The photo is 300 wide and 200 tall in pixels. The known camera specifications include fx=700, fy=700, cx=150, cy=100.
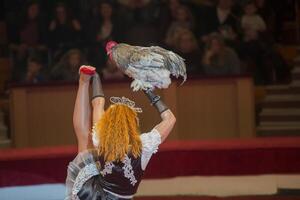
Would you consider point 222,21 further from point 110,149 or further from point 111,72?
point 110,149

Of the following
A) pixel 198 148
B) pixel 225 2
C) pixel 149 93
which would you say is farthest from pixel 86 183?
pixel 225 2

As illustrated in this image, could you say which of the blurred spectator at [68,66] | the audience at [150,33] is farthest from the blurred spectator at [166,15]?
the blurred spectator at [68,66]

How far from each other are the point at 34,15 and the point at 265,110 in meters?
2.44

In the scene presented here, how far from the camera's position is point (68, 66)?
6.55 meters

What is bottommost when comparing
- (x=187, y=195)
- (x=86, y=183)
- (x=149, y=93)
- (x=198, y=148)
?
(x=187, y=195)

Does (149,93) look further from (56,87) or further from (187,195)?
(56,87)

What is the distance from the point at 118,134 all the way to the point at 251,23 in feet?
14.1

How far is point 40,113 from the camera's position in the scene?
19.7 ft

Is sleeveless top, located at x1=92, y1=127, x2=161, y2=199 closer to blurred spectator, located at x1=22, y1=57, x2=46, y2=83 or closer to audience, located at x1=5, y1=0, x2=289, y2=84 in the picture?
audience, located at x1=5, y1=0, x2=289, y2=84

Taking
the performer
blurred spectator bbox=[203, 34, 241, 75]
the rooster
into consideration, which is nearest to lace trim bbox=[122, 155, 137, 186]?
the performer

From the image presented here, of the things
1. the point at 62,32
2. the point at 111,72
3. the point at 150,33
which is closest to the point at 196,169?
the point at 111,72

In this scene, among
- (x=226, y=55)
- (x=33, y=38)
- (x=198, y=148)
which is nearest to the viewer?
(x=198, y=148)

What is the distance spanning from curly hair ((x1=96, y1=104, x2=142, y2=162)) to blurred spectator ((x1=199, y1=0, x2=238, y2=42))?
162 inches

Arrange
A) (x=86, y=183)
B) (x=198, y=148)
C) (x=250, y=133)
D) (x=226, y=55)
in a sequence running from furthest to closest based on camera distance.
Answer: (x=226, y=55) < (x=250, y=133) < (x=198, y=148) < (x=86, y=183)
